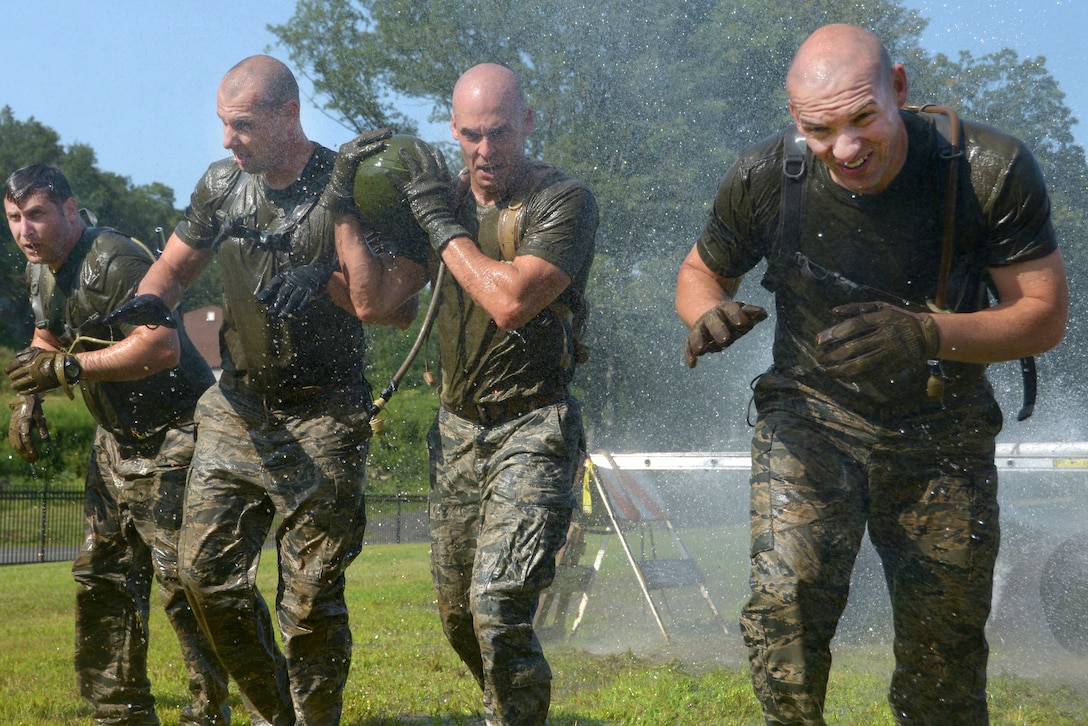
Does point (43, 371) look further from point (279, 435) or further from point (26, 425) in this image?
point (279, 435)

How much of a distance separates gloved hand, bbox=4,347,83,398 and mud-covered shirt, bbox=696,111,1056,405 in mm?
2537

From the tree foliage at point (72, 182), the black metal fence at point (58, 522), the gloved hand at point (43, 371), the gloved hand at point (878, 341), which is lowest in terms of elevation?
the black metal fence at point (58, 522)

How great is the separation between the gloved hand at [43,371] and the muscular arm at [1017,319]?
3.11 m

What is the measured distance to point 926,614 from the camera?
3178 mm

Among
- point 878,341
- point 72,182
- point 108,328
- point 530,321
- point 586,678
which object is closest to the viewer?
point 878,341

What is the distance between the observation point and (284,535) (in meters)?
4.15

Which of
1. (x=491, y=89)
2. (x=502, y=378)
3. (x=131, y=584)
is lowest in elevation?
(x=131, y=584)

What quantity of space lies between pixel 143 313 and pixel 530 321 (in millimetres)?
1447

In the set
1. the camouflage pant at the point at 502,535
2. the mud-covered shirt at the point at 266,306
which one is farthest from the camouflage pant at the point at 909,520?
the mud-covered shirt at the point at 266,306

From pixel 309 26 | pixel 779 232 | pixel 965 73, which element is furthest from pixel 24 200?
pixel 309 26

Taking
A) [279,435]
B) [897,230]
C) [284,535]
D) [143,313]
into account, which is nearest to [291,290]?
[279,435]

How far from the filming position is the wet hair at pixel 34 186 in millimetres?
4918

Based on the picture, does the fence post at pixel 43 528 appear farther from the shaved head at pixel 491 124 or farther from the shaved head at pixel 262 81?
the shaved head at pixel 491 124

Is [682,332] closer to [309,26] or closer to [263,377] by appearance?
[309,26]
